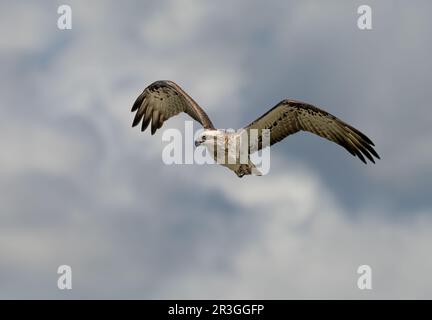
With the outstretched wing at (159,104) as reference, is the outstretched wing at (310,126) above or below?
below

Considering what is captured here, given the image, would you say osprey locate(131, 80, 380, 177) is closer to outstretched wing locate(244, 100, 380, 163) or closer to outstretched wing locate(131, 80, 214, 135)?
outstretched wing locate(244, 100, 380, 163)

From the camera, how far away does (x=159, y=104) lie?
102 ft

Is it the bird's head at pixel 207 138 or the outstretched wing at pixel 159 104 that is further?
the outstretched wing at pixel 159 104

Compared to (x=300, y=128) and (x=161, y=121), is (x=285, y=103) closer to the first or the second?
(x=300, y=128)

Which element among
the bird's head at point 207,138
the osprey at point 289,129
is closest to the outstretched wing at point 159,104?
the osprey at point 289,129

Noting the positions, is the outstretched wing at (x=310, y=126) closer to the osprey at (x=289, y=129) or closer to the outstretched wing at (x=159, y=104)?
the osprey at (x=289, y=129)

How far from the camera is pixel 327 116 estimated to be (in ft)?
88.7

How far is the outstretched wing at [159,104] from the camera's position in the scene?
3031 cm

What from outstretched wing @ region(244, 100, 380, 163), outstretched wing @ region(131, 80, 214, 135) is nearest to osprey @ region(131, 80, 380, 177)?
outstretched wing @ region(244, 100, 380, 163)

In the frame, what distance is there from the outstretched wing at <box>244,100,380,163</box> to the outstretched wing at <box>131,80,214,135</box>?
11.0ft

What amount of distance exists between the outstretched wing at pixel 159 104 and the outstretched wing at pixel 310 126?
11.0 feet

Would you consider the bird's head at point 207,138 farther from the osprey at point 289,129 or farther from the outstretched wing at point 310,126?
the outstretched wing at point 310,126
